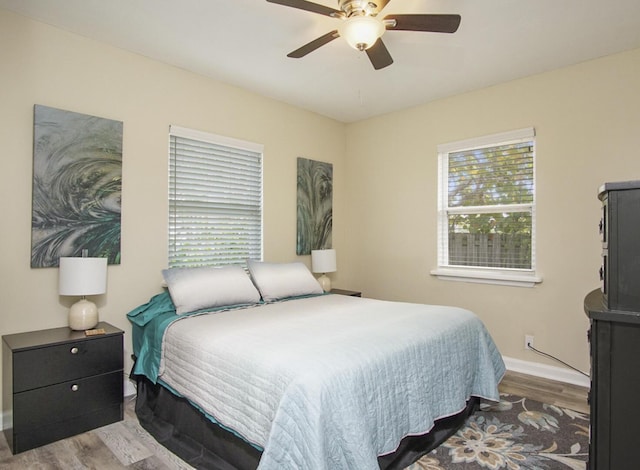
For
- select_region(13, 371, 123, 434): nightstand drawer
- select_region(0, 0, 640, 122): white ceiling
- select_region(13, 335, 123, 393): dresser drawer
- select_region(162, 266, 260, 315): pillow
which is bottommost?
select_region(13, 371, 123, 434): nightstand drawer

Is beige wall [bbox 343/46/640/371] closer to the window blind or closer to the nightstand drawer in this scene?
the window blind

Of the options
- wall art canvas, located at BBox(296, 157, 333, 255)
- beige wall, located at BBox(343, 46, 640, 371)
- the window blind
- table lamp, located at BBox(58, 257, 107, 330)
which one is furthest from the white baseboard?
table lamp, located at BBox(58, 257, 107, 330)

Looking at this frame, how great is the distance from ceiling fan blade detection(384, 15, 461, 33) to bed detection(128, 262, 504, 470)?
165cm

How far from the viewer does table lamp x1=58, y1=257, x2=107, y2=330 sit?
2.45 metres

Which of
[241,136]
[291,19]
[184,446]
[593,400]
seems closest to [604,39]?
[291,19]

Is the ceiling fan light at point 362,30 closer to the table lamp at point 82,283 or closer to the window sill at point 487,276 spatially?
the table lamp at point 82,283

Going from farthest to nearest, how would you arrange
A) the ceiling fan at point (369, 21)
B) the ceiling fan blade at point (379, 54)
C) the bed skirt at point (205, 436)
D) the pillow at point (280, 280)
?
the pillow at point (280, 280) < the ceiling fan blade at point (379, 54) < the ceiling fan at point (369, 21) < the bed skirt at point (205, 436)

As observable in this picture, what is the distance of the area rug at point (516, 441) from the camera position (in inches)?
80.8

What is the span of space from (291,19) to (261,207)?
1.82 m

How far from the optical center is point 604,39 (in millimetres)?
2754

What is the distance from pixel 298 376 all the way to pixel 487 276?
2.62 m

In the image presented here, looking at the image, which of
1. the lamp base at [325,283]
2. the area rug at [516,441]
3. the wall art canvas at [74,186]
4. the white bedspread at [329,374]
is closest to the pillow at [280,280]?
the white bedspread at [329,374]

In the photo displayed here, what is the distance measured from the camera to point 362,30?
2109 mm

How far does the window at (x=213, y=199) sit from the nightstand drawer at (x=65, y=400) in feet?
3.39
